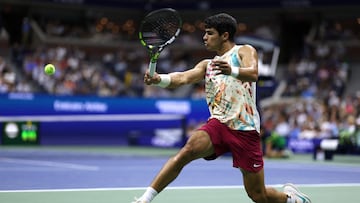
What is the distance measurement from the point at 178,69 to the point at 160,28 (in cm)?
2439

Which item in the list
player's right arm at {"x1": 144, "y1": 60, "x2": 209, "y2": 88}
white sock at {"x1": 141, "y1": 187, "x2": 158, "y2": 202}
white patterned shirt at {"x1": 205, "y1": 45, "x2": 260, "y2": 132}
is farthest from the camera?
player's right arm at {"x1": 144, "y1": 60, "x2": 209, "y2": 88}

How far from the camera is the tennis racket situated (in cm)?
771

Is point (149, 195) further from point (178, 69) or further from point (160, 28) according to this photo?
point (178, 69)

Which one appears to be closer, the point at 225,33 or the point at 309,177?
the point at 225,33

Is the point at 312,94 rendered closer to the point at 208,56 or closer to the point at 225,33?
the point at 208,56

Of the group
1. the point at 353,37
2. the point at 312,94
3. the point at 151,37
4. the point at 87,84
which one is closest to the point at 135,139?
the point at 87,84

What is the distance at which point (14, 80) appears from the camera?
26531 mm

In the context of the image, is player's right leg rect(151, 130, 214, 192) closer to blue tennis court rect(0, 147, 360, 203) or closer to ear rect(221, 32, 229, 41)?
ear rect(221, 32, 229, 41)

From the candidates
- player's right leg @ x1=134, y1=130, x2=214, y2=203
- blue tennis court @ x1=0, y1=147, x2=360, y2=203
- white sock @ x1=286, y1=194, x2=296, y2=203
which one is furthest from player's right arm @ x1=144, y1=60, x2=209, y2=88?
blue tennis court @ x1=0, y1=147, x2=360, y2=203

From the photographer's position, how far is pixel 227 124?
730 centimetres

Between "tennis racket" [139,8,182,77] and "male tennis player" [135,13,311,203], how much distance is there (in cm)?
44

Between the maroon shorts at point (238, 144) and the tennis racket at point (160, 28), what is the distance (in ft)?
3.59

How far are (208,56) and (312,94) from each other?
7.68m

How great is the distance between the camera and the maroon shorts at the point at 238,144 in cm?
717
